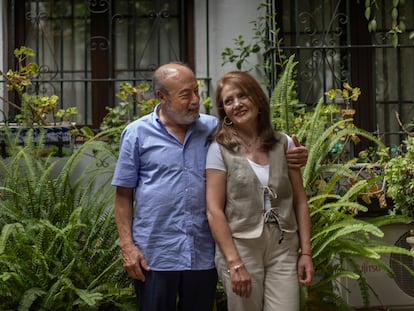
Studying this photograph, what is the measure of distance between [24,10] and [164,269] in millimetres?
3753

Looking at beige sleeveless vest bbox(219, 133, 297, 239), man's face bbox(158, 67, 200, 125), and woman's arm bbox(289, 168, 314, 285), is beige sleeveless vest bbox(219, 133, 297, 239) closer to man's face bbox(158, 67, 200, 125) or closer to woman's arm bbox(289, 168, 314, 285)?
woman's arm bbox(289, 168, 314, 285)

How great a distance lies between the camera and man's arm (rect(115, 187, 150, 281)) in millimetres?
3523

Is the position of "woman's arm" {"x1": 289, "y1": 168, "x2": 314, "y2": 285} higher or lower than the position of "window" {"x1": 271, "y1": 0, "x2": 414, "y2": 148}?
lower

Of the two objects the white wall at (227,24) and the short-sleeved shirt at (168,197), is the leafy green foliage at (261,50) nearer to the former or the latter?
the white wall at (227,24)

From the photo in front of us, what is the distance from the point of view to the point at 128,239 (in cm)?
360

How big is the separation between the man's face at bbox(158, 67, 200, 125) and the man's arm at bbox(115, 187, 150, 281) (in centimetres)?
43

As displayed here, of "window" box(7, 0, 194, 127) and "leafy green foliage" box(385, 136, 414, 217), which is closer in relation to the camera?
"leafy green foliage" box(385, 136, 414, 217)

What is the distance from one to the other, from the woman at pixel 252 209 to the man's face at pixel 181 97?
0.45 feet

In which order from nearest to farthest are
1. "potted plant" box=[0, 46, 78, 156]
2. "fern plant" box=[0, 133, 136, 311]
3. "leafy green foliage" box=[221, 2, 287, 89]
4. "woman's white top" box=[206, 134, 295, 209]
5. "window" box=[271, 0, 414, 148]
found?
"woman's white top" box=[206, 134, 295, 209] → "fern plant" box=[0, 133, 136, 311] → "potted plant" box=[0, 46, 78, 156] → "leafy green foliage" box=[221, 2, 287, 89] → "window" box=[271, 0, 414, 148]

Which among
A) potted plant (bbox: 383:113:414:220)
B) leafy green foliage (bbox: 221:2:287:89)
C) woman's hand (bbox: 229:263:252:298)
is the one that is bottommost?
woman's hand (bbox: 229:263:252:298)

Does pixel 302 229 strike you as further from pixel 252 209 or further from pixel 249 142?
pixel 249 142

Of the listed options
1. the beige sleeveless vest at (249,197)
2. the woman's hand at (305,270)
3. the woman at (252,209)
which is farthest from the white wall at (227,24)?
the woman's hand at (305,270)

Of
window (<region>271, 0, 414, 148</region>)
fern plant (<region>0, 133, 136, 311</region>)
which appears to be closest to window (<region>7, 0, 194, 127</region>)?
window (<region>271, 0, 414, 148</region>)

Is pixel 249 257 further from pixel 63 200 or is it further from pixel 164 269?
pixel 63 200
